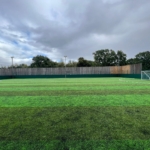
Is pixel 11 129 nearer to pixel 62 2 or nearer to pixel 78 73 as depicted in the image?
pixel 62 2

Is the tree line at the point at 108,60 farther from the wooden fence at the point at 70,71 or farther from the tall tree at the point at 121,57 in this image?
the wooden fence at the point at 70,71

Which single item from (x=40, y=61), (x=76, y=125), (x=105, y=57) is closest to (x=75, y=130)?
(x=76, y=125)

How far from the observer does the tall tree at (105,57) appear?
169 feet

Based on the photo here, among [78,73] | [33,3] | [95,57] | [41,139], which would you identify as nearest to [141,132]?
[41,139]

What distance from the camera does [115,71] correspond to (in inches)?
1154

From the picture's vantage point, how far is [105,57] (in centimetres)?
5234

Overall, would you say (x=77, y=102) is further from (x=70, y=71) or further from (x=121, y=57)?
(x=121, y=57)

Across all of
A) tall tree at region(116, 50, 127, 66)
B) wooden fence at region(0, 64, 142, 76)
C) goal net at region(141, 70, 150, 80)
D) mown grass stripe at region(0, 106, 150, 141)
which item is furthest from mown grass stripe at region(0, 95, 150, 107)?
tall tree at region(116, 50, 127, 66)

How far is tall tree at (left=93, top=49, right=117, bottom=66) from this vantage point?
2030 inches

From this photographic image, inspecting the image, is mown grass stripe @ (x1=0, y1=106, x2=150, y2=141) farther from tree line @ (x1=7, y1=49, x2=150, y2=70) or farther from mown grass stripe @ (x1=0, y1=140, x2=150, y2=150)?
tree line @ (x1=7, y1=49, x2=150, y2=70)

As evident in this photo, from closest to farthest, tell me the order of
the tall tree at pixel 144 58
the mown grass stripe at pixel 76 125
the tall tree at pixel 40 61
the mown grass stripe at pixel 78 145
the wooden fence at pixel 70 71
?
the mown grass stripe at pixel 78 145, the mown grass stripe at pixel 76 125, the wooden fence at pixel 70 71, the tall tree at pixel 144 58, the tall tree at pixel 40 61

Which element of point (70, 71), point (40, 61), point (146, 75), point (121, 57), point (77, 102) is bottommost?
point (77, 102)

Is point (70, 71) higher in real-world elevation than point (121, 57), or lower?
lower

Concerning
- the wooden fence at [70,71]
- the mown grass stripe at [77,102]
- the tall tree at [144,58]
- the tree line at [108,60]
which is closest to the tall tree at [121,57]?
the tree line at [108,60]
